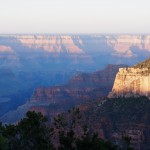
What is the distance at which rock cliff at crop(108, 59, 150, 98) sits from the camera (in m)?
65.5

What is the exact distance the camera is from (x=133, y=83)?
66.4 metres

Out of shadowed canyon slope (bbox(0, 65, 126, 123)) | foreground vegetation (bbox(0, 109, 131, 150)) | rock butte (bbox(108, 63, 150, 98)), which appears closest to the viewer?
foreground vegetation (bbox(0, 109, 131, 150))

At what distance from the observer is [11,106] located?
608 ft

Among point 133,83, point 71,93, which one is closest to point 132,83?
point 133,83

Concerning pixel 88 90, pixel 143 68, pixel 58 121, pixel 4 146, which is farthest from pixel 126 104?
pixel 88 90

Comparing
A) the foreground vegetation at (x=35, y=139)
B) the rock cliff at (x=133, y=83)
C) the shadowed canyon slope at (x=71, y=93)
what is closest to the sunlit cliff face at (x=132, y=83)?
the rock cliff at (x=133, y=83)

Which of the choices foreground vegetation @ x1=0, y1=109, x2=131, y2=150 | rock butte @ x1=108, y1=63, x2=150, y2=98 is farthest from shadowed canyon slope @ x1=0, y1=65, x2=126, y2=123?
foreground vegetation @ x1=0, y1=109, x2=131, y2=150

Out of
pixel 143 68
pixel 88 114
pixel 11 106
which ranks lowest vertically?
pixel 11 106

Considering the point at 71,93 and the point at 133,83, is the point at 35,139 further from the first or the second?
the point at 71,93

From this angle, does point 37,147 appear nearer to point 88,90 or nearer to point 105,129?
point 105,129

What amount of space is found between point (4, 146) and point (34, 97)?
395 ft

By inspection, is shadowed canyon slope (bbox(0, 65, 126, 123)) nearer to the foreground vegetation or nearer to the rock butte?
the rock butte

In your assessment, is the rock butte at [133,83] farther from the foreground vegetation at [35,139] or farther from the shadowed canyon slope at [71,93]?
the shadowed canyon slope at [71,93]

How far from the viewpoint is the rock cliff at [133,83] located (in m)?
65.5
